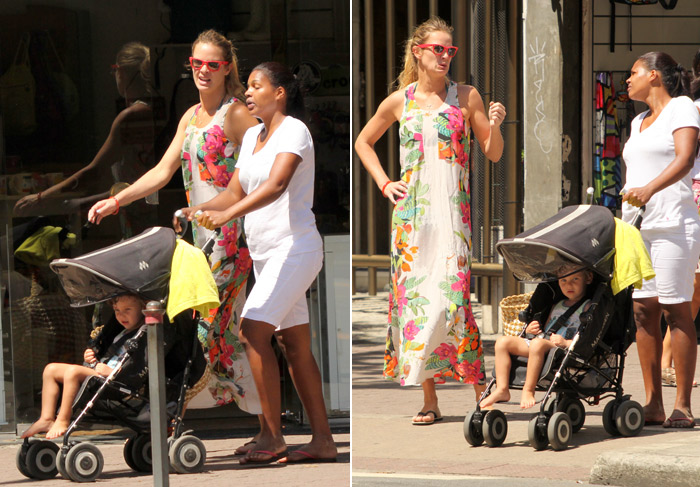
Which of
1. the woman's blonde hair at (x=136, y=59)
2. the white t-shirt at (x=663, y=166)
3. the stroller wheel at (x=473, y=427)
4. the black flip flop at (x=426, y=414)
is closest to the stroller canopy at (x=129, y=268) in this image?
the stroller wheel at (x=473, y=427)

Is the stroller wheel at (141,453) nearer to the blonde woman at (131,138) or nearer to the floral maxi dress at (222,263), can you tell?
the floral maxi dress at (222,263)

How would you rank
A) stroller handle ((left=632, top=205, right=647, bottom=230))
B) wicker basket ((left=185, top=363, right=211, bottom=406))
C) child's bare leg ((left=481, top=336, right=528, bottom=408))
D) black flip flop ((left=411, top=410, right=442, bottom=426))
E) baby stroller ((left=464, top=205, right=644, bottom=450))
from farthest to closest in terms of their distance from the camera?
1. black flip flop ((left=411, top=410, right=442, bottom=426))
2. stroller handle ((left=632, top=205, right=647, bottom=230))
3. wicker basket ((left=185, top=363, right=211, bottom=406))
4. child's bare leg ((left=481, top=336, right=528, bottom=408))
5. baby stroller ((left=464, top=205, right=644, bottom=450))

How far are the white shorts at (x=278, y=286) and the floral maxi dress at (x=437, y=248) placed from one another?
1.07 metres

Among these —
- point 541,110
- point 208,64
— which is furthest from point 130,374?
point 541,110

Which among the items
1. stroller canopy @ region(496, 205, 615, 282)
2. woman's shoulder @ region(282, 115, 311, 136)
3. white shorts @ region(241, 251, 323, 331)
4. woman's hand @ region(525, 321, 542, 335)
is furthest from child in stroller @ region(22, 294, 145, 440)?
woman's hand @ region(525, 321, 542, 335)

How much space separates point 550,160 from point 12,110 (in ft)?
16.6

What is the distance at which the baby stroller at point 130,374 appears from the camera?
20.8 feet

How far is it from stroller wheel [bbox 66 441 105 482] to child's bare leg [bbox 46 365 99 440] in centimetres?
12

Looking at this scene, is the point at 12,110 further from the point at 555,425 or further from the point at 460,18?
the point at 460,18

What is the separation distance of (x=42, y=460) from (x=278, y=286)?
4.93 feet

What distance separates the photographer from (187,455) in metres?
6.59

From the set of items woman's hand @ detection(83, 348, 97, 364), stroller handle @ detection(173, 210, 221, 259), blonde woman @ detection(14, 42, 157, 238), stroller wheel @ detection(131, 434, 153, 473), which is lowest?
stroller wheel @ detection(131, 434, 153, 473)

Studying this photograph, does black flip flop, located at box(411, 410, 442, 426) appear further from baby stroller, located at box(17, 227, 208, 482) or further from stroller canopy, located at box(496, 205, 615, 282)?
baby stroller, located at box(17, 227, 208, 482)

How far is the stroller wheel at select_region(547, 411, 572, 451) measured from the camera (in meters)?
6.70
